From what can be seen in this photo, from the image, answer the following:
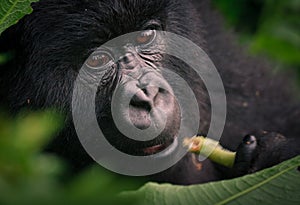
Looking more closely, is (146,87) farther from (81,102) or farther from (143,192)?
(143,192)

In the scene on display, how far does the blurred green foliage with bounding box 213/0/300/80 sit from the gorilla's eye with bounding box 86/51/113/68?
1447 mm

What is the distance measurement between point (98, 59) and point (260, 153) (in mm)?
753

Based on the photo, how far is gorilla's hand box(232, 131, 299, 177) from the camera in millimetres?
2170

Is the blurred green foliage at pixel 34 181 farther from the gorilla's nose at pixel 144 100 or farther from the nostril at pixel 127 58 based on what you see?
the nostril at pixel 127 58

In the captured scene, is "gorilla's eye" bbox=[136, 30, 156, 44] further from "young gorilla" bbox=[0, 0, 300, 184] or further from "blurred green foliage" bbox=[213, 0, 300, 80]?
"blurred green foliage" bbox=[213, 0, 300, 80]

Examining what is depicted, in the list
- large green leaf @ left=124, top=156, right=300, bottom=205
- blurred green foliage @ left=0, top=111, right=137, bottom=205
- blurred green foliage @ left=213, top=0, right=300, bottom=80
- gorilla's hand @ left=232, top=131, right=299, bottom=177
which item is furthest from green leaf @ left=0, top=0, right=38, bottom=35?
blurred green foliage @ left=213, top=0, right=300, bottom=80

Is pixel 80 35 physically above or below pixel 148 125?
above

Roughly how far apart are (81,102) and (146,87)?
0.23 meters

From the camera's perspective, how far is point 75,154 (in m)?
2.07

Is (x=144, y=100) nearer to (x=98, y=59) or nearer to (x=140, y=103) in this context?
(x=140, y=103)

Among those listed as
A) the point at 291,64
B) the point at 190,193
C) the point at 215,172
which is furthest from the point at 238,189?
the point at 291,64

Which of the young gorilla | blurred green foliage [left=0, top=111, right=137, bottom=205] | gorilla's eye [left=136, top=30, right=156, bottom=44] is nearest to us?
blurred green foliage [left=0, top=111, right=137, bottom=205]

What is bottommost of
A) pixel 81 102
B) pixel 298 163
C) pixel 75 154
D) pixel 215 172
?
pixel 215 172

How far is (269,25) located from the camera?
11.6 feet
